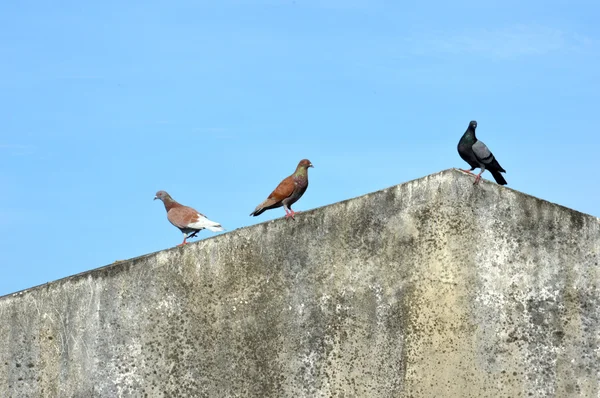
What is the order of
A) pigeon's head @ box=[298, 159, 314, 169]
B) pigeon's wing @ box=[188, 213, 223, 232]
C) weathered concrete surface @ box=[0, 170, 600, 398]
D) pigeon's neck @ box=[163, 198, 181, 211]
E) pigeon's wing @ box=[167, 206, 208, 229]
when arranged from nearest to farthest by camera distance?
weathered concrete surface @ box=[0, 170, 600, 398] → pigeon's wing @ box=[188, 213, 223, 232] → pigeon's wing @ box=[167, 206, 208, 229] → pigeon's head @ box=[298, 159, 314, 169] → pigeon's neck @ box=[163, 198, 181, 211]

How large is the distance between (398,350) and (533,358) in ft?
3.58

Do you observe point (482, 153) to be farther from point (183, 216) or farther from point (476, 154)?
point (183, 216)

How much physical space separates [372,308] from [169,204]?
8.08 ft

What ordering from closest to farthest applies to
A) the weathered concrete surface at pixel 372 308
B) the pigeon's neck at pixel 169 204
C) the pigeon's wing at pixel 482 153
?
the weathered concrete surface at pixel 372 308, the pigeon's wing at pixel 482 153, the pigeon's neck at pixel 169 204

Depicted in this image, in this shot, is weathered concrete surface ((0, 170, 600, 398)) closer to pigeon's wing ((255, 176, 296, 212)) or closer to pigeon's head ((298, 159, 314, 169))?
pigeon's wing ((255, 176, 296, 212))

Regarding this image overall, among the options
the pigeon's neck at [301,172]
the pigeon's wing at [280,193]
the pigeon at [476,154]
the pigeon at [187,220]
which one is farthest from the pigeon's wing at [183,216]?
the pigeon at [476,154]

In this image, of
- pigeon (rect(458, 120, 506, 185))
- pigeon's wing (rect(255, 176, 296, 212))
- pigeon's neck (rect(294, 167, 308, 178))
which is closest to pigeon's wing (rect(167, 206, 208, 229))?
pigeon's wing (rect(255, 176, 296, 212))

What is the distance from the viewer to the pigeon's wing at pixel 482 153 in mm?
9953

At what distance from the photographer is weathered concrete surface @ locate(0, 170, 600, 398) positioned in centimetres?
938

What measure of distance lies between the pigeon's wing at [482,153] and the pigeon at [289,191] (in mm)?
1511

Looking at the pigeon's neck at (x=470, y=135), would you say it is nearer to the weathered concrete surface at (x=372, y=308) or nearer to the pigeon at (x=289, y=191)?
the weathered concrete surface at (x=372, y=308)

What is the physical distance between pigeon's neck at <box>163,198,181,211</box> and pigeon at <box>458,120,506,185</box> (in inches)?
105

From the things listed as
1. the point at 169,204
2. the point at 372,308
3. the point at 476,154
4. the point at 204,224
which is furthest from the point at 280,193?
the point at 476,154

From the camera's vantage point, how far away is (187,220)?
10.4 m
